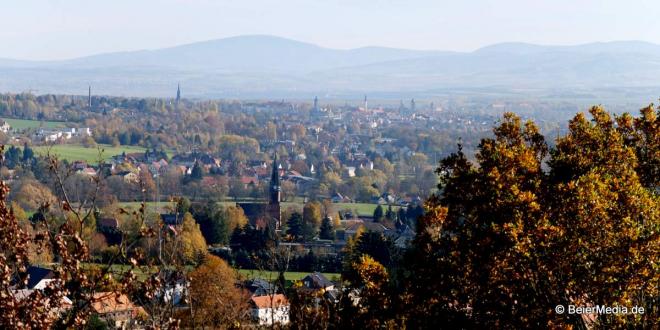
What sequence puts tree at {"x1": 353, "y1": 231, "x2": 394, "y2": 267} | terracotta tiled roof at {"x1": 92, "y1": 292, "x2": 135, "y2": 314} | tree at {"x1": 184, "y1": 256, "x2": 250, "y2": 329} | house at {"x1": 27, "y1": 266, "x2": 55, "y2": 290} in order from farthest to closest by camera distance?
tree at {"x1": 353, "y1": 231, "x2": 394, "y2": 267} → house at {"x1": 27, "y1": 266, "x2": 55, "y2": 290} → tree at {"x1": 184, "y1": 256, "x2": 250, "y2": 329} → terracotta tiled roof at {"x1": 92, "y1": 292, "x2": 135, "y2": 314}

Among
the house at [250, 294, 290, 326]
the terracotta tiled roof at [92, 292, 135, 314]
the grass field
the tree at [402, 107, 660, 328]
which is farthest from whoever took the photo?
the grass field

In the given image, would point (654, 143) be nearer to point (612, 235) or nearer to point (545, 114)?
point (612, 235)

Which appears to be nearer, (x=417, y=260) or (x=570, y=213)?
(x=570, y=213)

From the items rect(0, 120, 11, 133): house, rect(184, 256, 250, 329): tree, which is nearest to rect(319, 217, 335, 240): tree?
rect(184, 256, 250, 329): tree

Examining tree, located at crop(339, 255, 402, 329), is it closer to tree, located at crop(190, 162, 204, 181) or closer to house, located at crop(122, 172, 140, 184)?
house, located at crop(122, 172, 140, 184)

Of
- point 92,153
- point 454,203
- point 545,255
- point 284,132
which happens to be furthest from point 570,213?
point 284,132

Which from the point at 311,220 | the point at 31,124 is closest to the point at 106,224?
the point at 311,220

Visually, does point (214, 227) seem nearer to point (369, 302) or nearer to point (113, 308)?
point (369, 302)

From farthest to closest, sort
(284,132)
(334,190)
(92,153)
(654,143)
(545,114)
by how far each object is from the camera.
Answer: (545,114), (284,132), (92,153), (334,190), (654,143)
